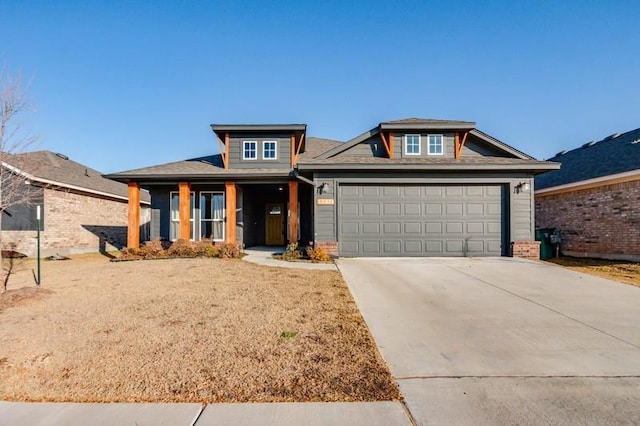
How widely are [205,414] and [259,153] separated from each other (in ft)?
38.7

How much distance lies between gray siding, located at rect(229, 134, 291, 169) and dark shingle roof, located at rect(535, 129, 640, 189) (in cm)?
1201

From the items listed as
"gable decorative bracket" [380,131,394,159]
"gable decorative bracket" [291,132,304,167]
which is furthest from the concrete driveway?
"gable decorative bracket" [291,132,304,167]

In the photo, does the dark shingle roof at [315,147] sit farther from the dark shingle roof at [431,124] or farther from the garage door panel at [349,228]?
the garage door panel at [349,228]

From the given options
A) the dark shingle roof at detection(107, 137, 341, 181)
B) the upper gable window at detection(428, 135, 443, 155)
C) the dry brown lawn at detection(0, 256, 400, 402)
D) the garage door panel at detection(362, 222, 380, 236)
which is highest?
the upper gable window at detection(428, 135, 443, 155)

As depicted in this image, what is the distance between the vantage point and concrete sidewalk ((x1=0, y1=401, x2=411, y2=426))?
2236 mm

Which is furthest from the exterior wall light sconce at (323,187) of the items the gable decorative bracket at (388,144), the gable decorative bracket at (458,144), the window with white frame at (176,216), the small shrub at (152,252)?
the small shrub at (152,252)

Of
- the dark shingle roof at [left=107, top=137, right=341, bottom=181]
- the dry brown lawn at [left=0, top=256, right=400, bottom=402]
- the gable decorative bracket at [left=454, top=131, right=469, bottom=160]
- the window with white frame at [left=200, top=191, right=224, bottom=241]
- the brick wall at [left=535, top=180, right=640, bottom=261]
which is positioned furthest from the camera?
the window with white frame at [left=200, top=191, right=224, bottom=241]

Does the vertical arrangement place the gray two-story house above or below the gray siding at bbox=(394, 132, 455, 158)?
below

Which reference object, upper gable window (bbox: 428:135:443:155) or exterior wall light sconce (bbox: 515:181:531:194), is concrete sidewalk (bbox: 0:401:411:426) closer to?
exterior wall light sconce (bbox: 515:181:531:194)

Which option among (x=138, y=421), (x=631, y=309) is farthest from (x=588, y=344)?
(x=138, y=421)

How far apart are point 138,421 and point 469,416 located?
2.54m

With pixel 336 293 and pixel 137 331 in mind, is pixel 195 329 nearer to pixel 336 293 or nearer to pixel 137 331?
pixel 137 331

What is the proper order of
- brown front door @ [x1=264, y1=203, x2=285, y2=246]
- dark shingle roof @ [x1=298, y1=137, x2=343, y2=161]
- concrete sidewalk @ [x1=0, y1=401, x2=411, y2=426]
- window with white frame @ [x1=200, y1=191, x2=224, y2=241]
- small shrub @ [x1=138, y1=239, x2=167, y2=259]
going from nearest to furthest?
concrete sidewalk @ [x1=0, y1=401, x2=411, y2=426]
small shrub @ [x1=138, y1=239, x2=167, y2=259]
window with white frame @ [x1=200, y1=191, x2=224, y2=241]
dark shingle roof @ [x1=298, y1=137, x2=343, y2=161]
brown front door @ [x1=264, y1=203, x2=285, y2=246]

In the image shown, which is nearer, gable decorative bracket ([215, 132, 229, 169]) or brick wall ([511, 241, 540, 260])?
brick wall ([511, 241, 540, 260])
